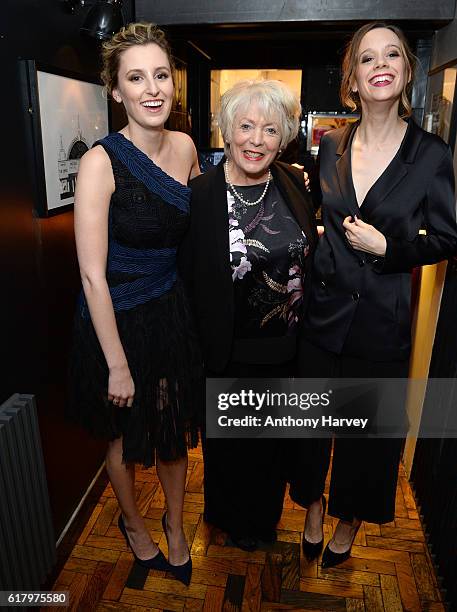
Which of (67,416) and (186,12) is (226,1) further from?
(67,416)

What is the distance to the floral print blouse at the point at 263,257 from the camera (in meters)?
1.68

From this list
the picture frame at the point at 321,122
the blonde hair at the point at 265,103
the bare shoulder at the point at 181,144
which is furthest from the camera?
the picture frame at the point at 321,122

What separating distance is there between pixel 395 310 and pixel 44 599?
164 centimetres

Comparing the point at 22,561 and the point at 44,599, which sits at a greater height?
the point at 22,561

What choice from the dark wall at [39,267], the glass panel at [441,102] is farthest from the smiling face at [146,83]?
the glass panel at [441,102]

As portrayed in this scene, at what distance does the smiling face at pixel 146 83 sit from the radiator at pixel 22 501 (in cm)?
95

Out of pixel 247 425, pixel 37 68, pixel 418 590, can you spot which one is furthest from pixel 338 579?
pixel 37 68

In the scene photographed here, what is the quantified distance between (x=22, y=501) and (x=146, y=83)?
4.36 feet

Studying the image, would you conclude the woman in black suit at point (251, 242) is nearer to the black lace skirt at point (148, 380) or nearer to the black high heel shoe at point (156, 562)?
the black lace skirt at point (148, 380)

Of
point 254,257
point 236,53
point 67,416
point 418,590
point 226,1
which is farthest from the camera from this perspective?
point 236,53

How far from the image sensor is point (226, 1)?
7.66ft

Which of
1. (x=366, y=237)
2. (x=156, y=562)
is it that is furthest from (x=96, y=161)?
(x=156, y=562)

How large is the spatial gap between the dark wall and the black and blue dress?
0.56ft

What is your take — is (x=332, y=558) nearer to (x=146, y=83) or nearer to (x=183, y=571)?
(x=183, y=571)
